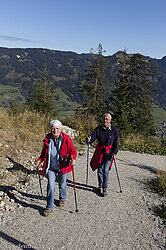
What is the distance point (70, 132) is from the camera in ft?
39.5

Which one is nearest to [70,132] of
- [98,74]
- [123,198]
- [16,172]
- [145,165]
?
[145,165]

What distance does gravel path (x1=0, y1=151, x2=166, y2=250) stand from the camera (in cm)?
380

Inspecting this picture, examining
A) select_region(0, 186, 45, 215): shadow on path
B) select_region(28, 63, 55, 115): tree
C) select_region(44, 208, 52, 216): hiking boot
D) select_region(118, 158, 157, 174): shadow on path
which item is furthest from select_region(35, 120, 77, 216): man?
select_region(28, 63, 55, 115): tree

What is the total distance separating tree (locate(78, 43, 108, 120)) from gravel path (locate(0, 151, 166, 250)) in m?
19.2

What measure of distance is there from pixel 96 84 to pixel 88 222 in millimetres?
22021

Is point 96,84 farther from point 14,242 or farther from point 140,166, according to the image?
point 14,242

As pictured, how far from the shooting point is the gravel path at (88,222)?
3805mm

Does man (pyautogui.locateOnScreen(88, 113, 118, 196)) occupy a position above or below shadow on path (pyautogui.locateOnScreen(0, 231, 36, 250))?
above

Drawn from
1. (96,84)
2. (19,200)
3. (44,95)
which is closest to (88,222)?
(19,200)

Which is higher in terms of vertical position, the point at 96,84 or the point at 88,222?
the point at 96,84

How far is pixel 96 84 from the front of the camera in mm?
25344

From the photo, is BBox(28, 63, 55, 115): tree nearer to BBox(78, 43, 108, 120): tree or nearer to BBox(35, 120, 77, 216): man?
BBox(78, 43, 108, 120): tree

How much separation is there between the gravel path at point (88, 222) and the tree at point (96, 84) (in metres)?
19.2

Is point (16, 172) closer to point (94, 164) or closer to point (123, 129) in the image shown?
point (94, 164)
